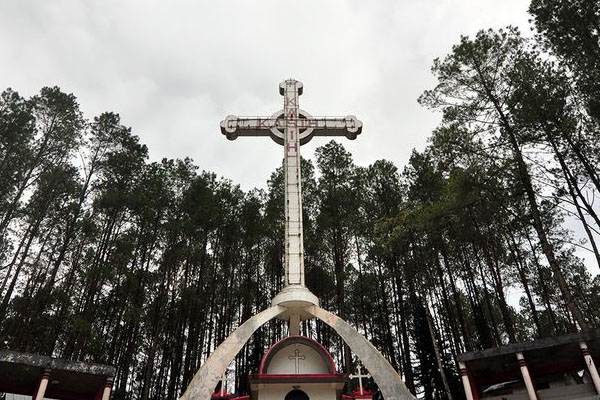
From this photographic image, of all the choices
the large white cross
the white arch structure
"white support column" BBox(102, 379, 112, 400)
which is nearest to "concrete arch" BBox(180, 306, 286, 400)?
the white arch structure

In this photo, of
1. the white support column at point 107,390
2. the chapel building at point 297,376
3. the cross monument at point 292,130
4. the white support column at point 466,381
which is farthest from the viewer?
the cross monument at point 292,130

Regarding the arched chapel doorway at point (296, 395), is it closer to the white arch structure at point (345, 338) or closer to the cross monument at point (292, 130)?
the white arch structure at point (345, 338)

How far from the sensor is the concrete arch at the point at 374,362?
973cm

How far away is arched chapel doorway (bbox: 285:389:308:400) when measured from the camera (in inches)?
405

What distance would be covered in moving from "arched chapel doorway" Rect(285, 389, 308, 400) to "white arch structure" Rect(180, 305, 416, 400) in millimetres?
1627

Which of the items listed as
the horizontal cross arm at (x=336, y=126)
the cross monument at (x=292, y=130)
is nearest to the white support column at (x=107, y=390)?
the cross monument at (x=292, y=130)

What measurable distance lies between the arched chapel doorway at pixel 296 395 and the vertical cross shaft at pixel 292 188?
8.85 ft

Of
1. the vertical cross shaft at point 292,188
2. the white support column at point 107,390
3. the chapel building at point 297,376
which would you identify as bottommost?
the white support column at point 107,390

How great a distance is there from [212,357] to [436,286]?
14.0 metres

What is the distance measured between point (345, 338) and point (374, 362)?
88 centimetres

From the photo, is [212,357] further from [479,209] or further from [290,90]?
[479,209]

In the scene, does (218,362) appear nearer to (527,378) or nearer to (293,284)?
(293,284)

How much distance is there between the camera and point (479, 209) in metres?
17.7

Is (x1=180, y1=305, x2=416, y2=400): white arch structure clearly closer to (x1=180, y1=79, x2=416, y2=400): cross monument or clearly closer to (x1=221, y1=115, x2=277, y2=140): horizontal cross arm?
(x1=180, y1=79, x2=416, y2=400): cross monument
